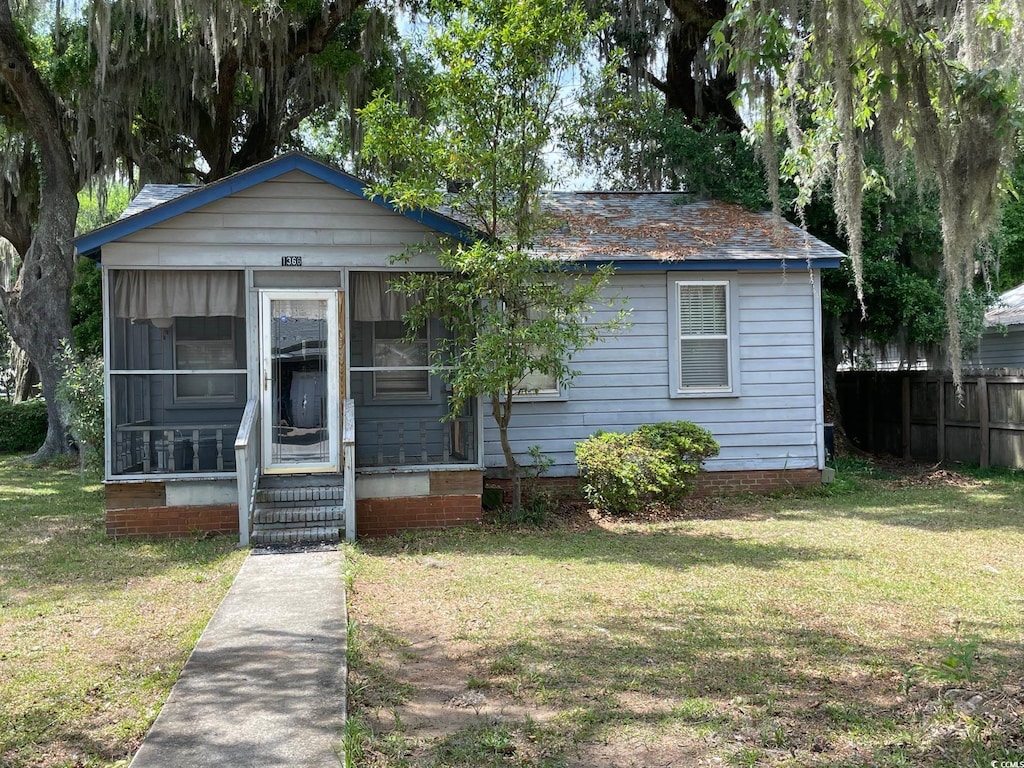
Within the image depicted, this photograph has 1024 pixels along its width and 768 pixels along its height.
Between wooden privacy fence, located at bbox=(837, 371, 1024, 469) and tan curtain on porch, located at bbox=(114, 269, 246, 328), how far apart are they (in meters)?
8.96

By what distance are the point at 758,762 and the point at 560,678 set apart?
138 centimetres

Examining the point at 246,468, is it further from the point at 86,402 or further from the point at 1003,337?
the point at 1003,337

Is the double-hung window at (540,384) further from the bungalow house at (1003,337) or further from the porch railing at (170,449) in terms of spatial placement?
the bungalow house at (1003,337)

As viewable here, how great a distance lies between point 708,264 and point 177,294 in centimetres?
635

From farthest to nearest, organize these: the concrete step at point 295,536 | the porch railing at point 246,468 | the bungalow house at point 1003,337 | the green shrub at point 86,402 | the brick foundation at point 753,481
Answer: the bungalow house at point 1003,337 < the brick foundation at point 753,481 < the green shrub at point 86,402 < the concrete step at point 295,536 < the porch railing at point 246,468

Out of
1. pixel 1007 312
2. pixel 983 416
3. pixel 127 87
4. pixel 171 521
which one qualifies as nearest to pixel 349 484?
pixel 171 521

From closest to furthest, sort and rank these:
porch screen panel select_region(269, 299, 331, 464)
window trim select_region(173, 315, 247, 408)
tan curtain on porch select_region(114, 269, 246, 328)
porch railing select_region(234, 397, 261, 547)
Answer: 1. porch railing select_region(234, 397, 261, 547)
2. tan curtain on porch select_region(114, 269, 246, 328)
3. porch screen panel select_region(269, 299, 331, 464)
4. window trim select_region(173, 315, 247, 408)

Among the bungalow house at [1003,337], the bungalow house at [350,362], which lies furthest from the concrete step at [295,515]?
the bungalow house at [1003,337]

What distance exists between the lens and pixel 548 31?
8.81 metres

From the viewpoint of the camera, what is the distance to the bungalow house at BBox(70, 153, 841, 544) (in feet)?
30.8

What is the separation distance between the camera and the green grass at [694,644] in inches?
160

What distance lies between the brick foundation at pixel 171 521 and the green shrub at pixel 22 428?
1339cm

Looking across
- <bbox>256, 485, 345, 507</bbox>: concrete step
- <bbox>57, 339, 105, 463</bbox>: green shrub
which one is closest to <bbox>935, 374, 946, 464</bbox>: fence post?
<bbox>256, 485, 345, 507</bbox>: concrete step

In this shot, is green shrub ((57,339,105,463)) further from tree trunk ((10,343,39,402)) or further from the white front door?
tree trunk ((10,343,39,402))
